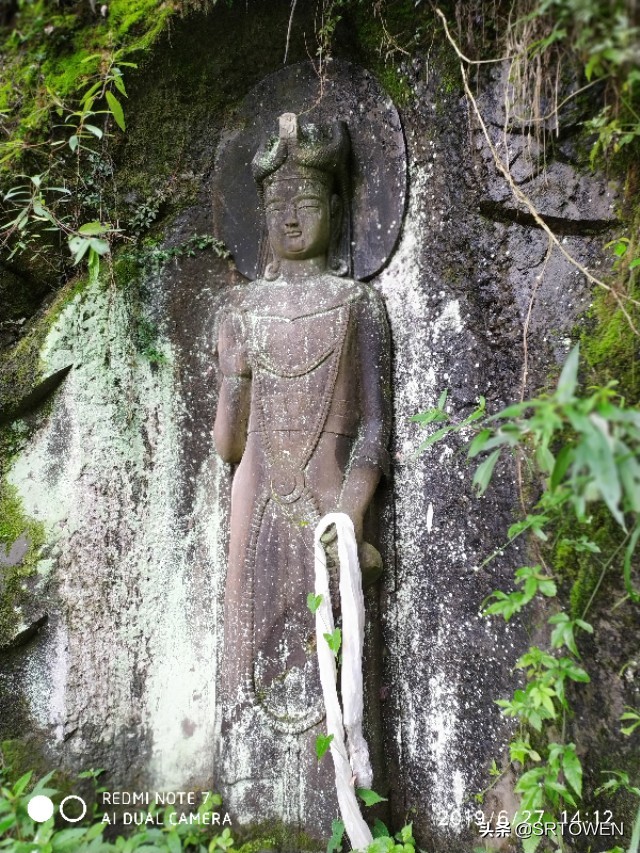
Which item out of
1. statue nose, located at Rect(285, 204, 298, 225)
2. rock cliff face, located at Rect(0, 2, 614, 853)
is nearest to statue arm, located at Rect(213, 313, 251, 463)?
rock cliff face, located at Rect(0, 2, 614, 853)

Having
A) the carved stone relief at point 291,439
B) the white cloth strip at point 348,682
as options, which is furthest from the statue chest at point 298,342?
the white cloth strip at point 348,682

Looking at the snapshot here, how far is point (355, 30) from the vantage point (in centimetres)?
351

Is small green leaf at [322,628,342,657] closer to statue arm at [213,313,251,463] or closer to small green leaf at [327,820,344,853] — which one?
small green leaf at [327,820,344,853]

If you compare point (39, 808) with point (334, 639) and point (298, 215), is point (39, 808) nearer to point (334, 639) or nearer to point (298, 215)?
point (334, 639)

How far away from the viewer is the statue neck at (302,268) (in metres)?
3.47

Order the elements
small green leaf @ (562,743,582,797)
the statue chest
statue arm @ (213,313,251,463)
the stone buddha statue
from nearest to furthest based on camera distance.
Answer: small green leaf @ (562,743,582,797) → the stone buddha statue → the statue chest → statue arm @ (213,313,251,463)

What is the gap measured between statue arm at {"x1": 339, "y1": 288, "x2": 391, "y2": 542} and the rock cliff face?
0.30ft

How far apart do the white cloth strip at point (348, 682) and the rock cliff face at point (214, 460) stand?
0.28m

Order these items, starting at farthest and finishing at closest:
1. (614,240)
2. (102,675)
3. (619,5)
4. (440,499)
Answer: (102,675) < (440,499) < (614,240) < (619,5)

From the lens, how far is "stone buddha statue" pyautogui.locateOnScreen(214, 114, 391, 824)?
308cm

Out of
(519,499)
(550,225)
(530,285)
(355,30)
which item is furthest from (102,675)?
(355,30)

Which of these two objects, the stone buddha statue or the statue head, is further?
the statue head

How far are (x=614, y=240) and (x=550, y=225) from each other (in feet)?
0.86

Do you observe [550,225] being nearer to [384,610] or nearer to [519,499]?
[519,499]
